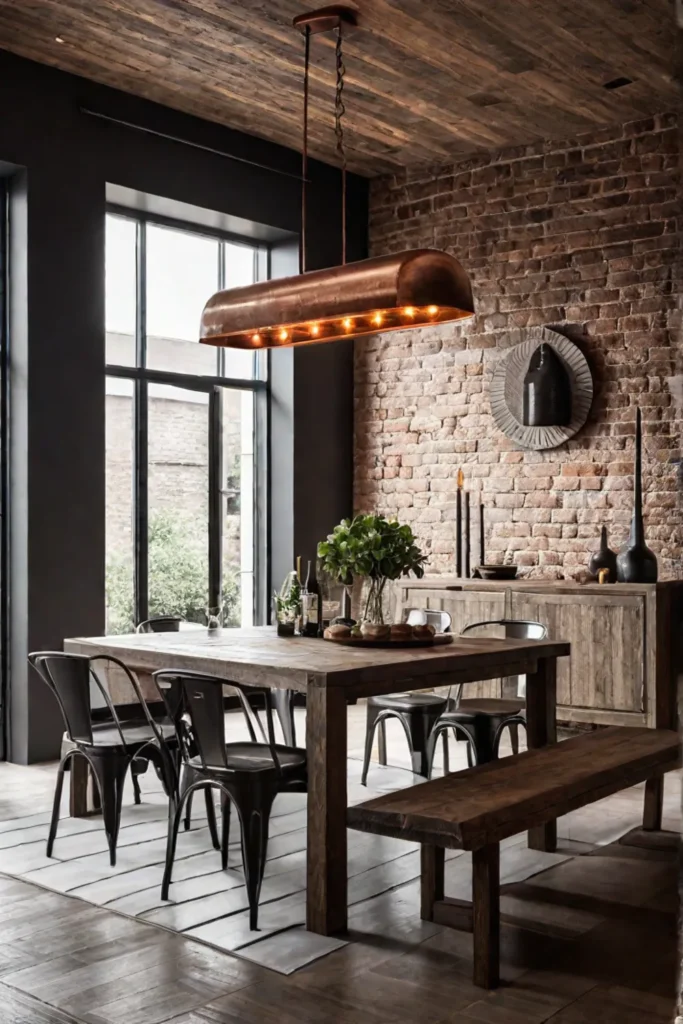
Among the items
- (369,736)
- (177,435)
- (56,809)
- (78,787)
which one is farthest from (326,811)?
(177,435)

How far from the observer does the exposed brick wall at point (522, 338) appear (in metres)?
6.86

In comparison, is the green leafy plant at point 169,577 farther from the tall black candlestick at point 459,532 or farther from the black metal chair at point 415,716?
the black metal chair at point 415,716

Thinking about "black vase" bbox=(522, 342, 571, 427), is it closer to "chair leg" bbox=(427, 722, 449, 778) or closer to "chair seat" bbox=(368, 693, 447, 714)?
"chair seat" bbox=(368, 693, 447, 714)

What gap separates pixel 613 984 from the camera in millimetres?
3047

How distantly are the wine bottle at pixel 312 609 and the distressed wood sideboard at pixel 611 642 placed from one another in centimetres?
190

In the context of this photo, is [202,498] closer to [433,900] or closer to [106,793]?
[106,793]

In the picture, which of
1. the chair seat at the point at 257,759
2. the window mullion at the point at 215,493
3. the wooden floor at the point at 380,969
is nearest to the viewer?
the wooden floor at the point at 380,969

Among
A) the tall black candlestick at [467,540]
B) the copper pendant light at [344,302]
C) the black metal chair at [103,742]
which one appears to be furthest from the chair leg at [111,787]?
the tall black candlestick at [467,540]

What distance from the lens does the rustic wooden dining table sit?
3.50 metres

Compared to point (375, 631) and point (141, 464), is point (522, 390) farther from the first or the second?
point (375, 631)

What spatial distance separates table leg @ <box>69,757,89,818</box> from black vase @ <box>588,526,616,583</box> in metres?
3.33

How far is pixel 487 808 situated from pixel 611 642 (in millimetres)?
3491

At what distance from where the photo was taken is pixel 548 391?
7156mm

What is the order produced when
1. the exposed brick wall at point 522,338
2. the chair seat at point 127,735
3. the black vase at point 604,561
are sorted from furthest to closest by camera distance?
the exposed brick wall at point 522,338
the black vase at point 604,561
the chair seat at point 127,735
